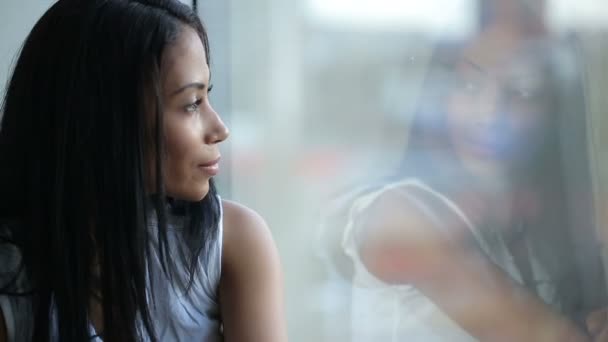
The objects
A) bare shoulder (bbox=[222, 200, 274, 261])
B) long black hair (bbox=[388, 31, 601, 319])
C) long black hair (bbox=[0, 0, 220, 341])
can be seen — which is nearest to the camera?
long black hair (bbox=[0, 0, 220, 341])

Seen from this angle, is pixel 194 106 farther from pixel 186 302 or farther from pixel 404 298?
pixel 404 298

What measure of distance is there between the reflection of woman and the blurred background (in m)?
0.03

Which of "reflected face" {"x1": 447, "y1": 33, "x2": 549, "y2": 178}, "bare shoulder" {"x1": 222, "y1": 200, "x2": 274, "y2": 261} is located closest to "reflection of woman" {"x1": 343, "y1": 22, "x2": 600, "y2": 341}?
"reflected face" {"x1": 447, "y1": 33, "x2": 549, "y2": 178}

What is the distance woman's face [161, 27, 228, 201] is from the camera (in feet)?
1.98

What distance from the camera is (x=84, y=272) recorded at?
2.11 feet

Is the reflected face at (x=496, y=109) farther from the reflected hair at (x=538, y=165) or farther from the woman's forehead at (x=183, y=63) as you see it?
the woman's forehead at (x=183, y=63)

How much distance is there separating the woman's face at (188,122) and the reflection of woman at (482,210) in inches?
13.4

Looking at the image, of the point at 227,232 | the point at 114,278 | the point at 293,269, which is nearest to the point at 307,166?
the point at 293,269

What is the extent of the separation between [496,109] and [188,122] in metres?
0.47

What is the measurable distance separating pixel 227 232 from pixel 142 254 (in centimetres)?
10

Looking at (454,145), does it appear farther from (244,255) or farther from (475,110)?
(244,255)

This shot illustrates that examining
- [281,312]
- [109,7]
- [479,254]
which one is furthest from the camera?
[479,254]

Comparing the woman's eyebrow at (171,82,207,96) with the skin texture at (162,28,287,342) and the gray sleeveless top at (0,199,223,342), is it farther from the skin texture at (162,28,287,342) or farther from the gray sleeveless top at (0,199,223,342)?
the gray sleeveless top at (0,199,223,342)

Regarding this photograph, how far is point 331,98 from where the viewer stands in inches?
36.2
